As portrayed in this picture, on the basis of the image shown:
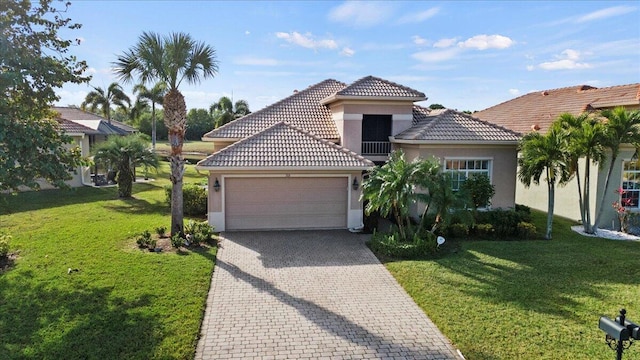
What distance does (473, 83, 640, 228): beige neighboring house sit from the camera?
17.9 meters

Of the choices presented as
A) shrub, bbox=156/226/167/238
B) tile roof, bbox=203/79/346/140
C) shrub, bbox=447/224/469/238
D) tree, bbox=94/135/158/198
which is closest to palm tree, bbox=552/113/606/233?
shrub, bbox=447/224/469/238

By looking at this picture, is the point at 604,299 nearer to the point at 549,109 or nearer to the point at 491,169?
the point at 491,169

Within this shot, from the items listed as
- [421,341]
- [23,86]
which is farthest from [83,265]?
[421,341]

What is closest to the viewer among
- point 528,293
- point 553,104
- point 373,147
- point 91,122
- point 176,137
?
point 528,293

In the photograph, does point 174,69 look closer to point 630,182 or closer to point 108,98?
point 630,182

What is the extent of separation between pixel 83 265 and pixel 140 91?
36443mm

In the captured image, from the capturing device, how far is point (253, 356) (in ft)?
24.7

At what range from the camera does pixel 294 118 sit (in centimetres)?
2150

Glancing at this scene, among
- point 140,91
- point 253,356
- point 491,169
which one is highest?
point 140,91

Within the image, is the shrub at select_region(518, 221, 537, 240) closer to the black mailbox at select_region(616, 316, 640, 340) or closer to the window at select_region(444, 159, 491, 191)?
the window at select_region(444, 159, 491, 191)

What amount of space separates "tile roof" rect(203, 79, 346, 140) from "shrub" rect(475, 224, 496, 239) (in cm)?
779

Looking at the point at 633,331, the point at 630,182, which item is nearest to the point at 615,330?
the point at 633,331

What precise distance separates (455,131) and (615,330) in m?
13.3

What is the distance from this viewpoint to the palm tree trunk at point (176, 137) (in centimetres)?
1426
